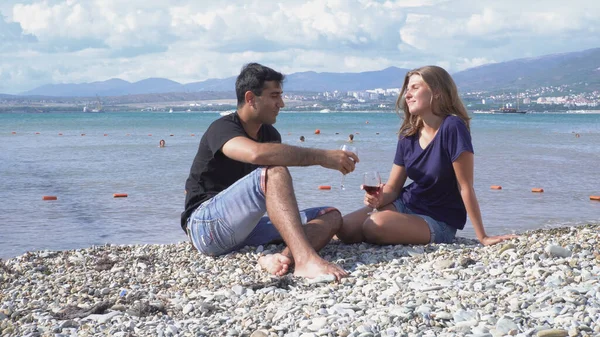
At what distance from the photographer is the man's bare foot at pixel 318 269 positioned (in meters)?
6.10

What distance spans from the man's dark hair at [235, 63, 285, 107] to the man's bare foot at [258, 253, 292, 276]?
152 centimetres

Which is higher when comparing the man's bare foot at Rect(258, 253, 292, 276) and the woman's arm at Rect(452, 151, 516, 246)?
the woman's arm at Rect(452, 151, 516, 246)

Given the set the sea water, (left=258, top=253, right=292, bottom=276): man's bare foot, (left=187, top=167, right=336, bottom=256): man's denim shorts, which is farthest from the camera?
the sea water

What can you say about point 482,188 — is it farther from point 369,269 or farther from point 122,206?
point 369,269

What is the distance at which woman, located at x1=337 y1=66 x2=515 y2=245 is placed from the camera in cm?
700

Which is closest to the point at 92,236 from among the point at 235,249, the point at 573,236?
the point at 235,249

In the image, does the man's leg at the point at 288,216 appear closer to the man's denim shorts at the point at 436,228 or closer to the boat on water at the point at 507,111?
the man's denim shorts at the point at 436,228

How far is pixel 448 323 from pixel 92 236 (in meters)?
7.32

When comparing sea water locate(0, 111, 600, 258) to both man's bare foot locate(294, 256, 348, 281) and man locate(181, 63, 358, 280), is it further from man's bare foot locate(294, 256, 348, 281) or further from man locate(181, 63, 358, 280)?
man's bare foot locate(294, 256, 348, 281)

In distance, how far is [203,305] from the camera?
5.60 meters

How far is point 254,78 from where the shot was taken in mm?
6906

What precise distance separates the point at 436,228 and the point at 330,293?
215cm

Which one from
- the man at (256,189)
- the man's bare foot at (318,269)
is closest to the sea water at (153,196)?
the man at (256,189)

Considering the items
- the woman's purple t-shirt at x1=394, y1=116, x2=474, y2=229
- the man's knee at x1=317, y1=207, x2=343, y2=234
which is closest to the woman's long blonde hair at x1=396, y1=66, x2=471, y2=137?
the woman's purple t-shirt at x1=394, y1=116, x2=474, y2=229
